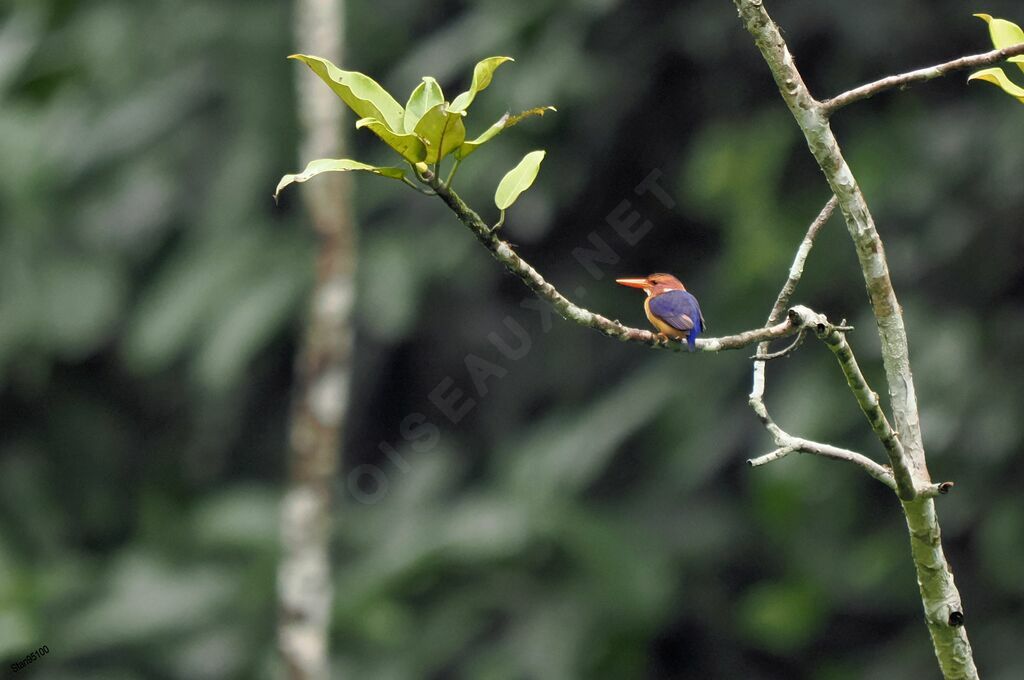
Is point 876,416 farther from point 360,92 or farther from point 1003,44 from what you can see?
point 360,92

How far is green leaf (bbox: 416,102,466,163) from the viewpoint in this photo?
1.43 m

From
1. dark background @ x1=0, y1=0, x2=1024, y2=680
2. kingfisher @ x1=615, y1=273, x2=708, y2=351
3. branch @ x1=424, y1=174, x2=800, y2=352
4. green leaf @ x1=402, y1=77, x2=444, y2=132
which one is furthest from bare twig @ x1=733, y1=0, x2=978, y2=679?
dark background @ x1=0, y1=0, x2=1024, y2=680

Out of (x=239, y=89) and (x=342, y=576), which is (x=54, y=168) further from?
(x=342, y=576)

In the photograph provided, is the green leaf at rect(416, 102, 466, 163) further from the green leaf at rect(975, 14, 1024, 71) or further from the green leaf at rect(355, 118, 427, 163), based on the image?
the green leaf at rect(975, 14, 1024, 71)

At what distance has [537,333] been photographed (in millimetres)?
7898

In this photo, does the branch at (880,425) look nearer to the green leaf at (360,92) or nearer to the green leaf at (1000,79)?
the green leaf at (1000,79)

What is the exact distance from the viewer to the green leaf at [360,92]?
144 cm

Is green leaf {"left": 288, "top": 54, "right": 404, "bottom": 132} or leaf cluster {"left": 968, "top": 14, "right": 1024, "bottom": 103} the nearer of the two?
green leaf {"left": 288, "top": 54, "right": 404, "bottom": 132}

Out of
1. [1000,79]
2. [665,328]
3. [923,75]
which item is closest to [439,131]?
[665,328]

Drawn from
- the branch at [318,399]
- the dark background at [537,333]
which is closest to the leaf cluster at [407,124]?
the branch at [318,399]

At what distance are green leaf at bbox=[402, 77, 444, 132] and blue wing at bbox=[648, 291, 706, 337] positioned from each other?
428 mm

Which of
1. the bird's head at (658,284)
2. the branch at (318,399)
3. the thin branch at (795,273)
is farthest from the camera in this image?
the branch at (318,399)

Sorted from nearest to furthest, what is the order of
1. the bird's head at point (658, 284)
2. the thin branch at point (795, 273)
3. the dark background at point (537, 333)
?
the thin branch at point (795, 273), the bird's head at point (658, 284), the dark background at point (537, 333)

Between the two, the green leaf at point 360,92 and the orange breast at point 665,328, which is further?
the orange breast at point 665,328
